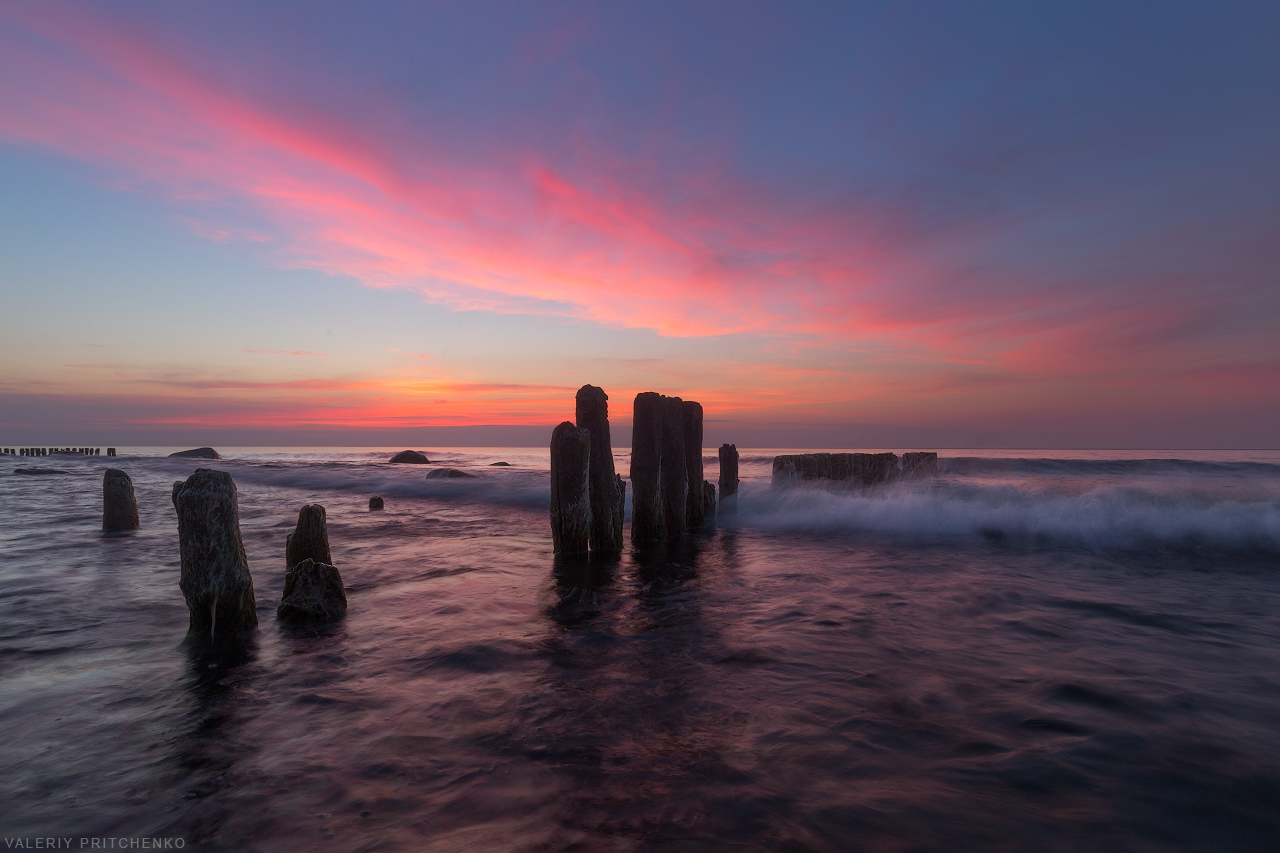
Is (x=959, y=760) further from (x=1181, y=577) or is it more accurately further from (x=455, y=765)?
(x=1181, y=577)

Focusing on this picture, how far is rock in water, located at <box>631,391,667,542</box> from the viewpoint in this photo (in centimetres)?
1149

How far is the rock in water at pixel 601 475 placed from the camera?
10031mm

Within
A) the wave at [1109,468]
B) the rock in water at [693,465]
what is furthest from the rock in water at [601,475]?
the wave at [1109,468]

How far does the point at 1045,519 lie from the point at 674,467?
8.44 m

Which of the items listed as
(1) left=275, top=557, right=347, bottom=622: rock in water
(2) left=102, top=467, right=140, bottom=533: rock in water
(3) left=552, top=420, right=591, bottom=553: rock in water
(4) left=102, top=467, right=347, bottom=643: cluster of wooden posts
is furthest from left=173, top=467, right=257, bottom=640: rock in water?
(2) left=102, top=467, right=140, bottom=533: rock in water

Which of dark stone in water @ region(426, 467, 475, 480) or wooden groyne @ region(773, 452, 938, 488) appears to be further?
dark stone in water @ region(426, 467, 475, 480)

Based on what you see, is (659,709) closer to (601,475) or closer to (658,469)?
(601,475)

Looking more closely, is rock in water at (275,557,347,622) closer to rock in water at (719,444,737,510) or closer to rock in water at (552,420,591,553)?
rock in water at (552,420,591,553)

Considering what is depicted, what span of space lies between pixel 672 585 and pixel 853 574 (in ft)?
10.1

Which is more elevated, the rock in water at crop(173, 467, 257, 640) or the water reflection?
the rock in water at crop(173, 467, 257, 640)

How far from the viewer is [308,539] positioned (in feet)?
23.7

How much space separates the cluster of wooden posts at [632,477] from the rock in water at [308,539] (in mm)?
3380

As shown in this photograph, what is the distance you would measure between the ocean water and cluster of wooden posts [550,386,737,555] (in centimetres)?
96

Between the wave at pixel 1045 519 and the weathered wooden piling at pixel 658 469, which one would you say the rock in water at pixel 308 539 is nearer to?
the weathered wooden piling at pixel 658 469
